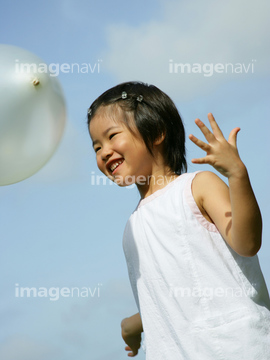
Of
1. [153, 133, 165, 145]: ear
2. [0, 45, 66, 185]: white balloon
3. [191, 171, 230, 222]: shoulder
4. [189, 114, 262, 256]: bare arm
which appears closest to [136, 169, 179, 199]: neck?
[153, 133, 165, 145]: ear

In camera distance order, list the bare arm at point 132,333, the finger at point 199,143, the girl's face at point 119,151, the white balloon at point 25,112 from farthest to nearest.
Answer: the bare arm at point 132,333 → the white balloon at point 25,112 → the girl's face at point 119,151 → the finger at point 199,143

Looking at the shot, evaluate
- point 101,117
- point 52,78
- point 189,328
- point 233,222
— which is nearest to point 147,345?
point 189,328

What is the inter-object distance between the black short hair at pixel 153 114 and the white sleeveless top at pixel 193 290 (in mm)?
262

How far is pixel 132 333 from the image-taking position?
10.3 ft

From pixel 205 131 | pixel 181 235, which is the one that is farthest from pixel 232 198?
pixel 181 235

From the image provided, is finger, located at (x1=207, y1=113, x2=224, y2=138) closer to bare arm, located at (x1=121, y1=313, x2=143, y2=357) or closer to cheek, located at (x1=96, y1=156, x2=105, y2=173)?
cheek, located at (x1=96, y1=156, x2=105, y2=173)

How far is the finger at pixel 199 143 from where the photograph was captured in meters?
2.17

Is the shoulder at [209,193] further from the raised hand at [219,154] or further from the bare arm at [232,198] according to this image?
the raised hand at [219,154]

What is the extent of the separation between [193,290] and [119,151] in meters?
0.81

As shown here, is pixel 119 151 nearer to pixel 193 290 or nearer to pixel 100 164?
pixel 100 164

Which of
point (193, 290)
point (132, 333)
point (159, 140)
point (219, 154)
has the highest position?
point (159, 140)

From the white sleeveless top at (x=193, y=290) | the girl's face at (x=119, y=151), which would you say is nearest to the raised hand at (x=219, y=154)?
the white sleeveless top at (x=193, y=290)

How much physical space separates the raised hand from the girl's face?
0.72 metres

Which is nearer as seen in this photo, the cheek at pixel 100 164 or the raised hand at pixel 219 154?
the raised hand at pixel 219 154
